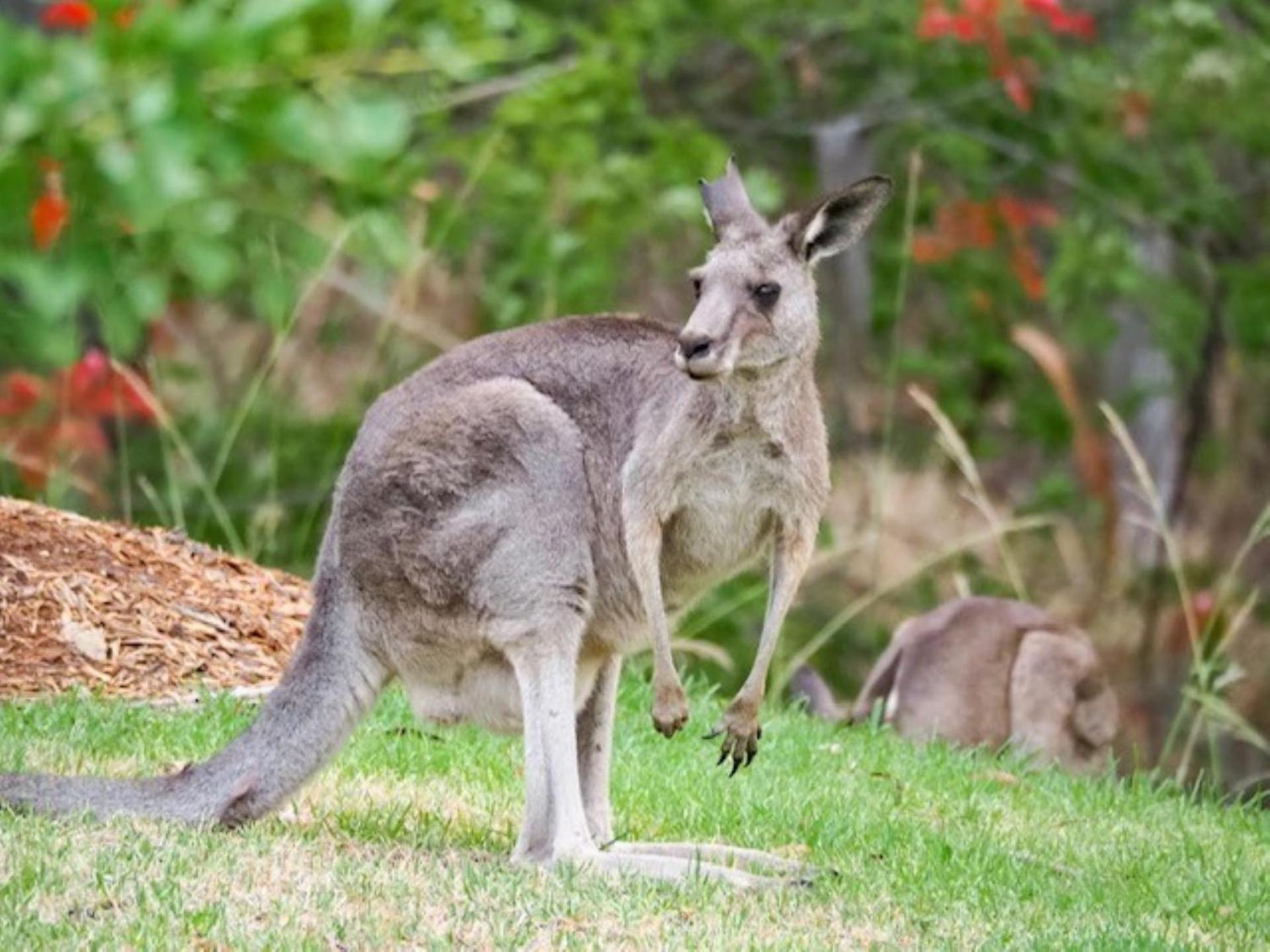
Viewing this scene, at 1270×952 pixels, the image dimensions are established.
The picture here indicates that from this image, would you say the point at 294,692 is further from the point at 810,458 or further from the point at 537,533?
the point at 810,458

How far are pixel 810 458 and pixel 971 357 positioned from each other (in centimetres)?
689

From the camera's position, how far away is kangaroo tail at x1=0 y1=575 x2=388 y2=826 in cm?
481

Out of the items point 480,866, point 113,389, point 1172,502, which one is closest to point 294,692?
point 480,866

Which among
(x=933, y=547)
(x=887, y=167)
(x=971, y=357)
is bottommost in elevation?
(x=933, y=547)

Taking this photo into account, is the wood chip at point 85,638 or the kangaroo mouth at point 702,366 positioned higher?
the kangaroo mouth at point 702,366

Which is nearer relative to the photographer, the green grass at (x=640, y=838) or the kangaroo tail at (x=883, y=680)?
the green grass at (x=640, y=838)

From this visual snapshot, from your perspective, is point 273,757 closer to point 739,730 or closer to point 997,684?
point 739,730

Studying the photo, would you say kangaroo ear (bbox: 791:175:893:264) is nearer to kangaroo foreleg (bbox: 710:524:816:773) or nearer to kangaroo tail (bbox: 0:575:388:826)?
kangaroo foreleg (bbox: 710:524:816:773)

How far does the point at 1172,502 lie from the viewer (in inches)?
520

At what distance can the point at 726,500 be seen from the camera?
5.22 metres

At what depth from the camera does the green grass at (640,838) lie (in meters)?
4.20

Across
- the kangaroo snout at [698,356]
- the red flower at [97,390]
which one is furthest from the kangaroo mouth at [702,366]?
the red flower at [97,390]

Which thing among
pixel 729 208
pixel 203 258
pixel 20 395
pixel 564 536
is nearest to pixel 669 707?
pixel 564 536

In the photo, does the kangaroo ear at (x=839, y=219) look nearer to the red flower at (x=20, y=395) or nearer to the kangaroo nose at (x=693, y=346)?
the kangaroo nose at (x=693, y=346)
